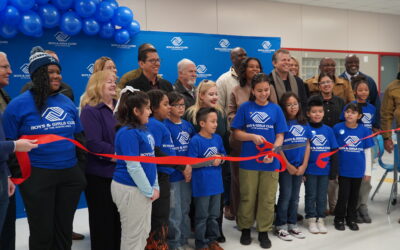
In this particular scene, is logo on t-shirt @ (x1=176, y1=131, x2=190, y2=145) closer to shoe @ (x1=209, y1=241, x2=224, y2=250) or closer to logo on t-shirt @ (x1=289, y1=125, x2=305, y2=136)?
shoe @ (x1=209, y1=241, x2=224, y2=250)

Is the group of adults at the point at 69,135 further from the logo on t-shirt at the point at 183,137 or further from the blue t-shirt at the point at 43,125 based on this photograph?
the logo on t-shirt at the point at 183,137

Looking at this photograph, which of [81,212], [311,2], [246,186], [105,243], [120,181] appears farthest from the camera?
[311,2]

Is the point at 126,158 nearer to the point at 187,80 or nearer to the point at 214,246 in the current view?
the point at 214,246

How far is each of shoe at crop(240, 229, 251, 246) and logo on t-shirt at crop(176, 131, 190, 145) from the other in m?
1.12

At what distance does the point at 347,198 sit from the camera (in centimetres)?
403

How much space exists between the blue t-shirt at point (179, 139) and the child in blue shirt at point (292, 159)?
1.01m

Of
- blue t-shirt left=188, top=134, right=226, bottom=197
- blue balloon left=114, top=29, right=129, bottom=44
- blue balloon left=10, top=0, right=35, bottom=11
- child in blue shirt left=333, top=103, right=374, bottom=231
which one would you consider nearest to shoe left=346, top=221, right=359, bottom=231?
child in blue shirt left=333, top=103, right=374, bottom=231

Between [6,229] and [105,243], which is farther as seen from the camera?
[105,243]

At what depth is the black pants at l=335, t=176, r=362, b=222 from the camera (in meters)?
4.01

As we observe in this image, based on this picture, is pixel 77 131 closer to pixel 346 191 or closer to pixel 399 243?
pixel 346 191

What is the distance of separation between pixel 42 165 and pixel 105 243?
38.7 inches

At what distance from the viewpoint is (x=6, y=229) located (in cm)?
272

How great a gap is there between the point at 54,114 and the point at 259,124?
5.98ft

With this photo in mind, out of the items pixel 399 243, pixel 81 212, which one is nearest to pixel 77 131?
pixel 81 212
